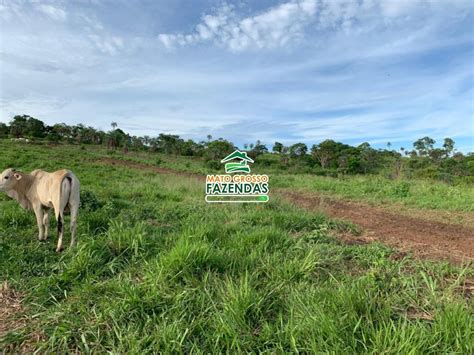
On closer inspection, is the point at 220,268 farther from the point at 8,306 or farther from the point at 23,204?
the point at 23,204

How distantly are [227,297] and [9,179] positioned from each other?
3715 mm

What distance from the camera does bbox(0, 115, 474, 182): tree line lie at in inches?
964

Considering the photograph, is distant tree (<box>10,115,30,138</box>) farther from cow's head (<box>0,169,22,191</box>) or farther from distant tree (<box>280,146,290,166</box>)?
cow's head (<box>0,169,22,191</box>)

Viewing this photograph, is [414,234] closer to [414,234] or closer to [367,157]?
[414,234]

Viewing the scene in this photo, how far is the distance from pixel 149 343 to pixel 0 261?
223 centimetres

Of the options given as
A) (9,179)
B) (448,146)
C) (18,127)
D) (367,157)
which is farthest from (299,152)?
(18,127)

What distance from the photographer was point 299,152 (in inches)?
1251

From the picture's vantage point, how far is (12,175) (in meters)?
4.01

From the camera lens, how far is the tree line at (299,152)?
964 inches

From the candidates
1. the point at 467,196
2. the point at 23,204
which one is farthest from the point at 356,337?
the point at 467,196

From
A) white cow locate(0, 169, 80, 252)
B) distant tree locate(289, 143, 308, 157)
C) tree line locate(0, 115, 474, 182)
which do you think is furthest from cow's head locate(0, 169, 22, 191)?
distant tree locate(289, 143, 308, 157)

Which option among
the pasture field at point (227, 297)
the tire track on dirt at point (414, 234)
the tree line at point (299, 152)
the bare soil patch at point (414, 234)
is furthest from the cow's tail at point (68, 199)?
the tree line at point (299, 152)

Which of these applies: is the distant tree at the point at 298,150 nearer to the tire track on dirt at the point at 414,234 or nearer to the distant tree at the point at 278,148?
the distant tree at the point at 278,148

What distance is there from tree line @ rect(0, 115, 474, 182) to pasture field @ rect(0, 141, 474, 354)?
17728mm
